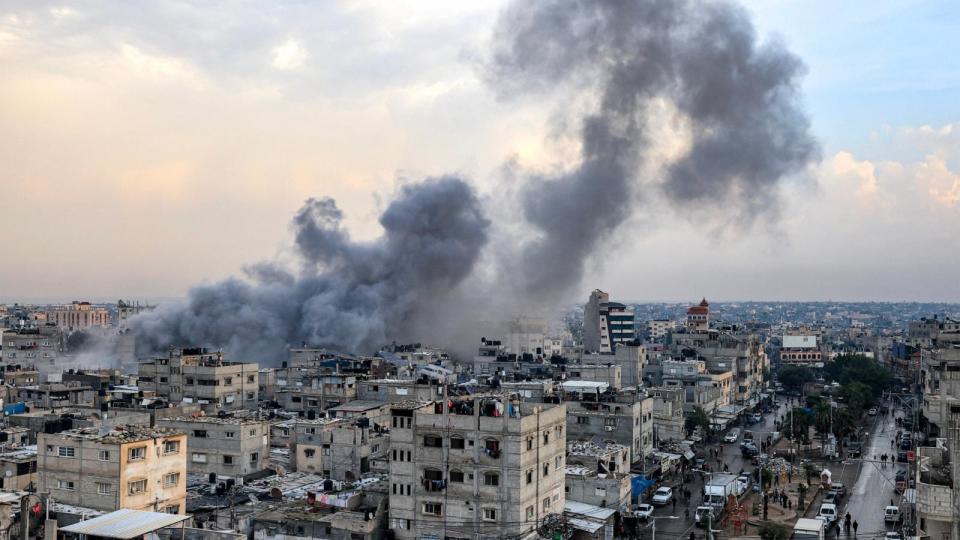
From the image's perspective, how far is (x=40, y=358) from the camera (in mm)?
74125

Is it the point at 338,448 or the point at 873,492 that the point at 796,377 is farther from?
the point at 338,448

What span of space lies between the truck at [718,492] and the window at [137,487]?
2192cm

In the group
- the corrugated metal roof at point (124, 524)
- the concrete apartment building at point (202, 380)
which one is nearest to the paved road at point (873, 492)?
the corrugated metal roof at point (124, 524)

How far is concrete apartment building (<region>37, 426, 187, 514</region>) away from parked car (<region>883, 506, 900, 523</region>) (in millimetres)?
27123

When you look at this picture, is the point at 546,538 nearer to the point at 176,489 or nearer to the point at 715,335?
the point at 176,489

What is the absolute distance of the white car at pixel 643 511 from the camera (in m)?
37.0

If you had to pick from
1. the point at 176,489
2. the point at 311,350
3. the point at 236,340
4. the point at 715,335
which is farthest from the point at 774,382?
the point at 176,489

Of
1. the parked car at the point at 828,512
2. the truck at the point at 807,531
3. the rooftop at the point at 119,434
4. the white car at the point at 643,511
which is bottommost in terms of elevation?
the parked car at the point at 828,512

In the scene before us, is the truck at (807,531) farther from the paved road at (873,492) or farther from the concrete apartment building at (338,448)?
the concrete apartment building at (338,448)

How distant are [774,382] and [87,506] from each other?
76.9 m

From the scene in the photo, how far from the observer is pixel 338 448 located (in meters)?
37.3

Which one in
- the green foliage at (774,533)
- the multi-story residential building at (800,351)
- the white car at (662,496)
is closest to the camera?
the green foliage at (774,533)

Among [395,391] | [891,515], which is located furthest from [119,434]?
[891,515]

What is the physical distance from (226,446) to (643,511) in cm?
A: 1684
